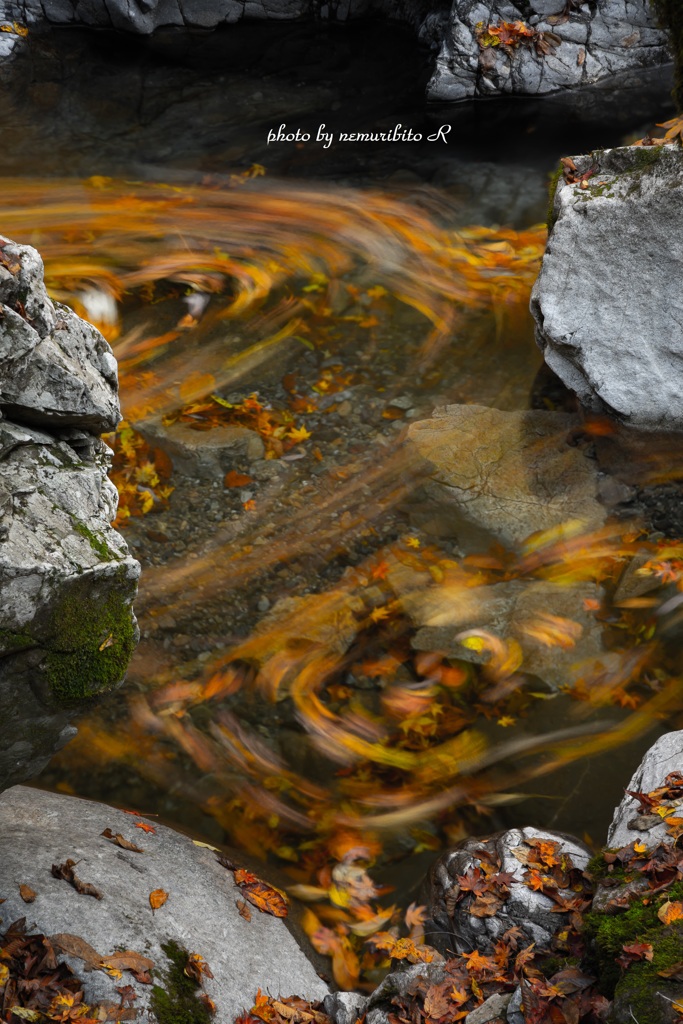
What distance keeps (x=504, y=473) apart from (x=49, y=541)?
3.84 m

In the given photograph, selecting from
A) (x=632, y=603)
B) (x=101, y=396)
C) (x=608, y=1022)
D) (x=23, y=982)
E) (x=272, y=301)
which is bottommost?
(x=23, y=982)

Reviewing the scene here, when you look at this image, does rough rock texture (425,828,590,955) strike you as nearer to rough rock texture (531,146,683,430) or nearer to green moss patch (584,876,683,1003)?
green moss patch (584,876,683,1003)

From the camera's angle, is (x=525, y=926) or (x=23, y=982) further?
(x=525, y=926)

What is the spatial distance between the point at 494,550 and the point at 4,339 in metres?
3.68

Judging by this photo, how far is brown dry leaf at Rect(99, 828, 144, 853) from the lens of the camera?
4207 millimetres

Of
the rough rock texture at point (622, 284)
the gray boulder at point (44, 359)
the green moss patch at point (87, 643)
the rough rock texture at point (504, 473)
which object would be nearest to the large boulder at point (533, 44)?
the rough rock texture at point (622, 284)

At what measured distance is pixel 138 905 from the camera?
3.83 m

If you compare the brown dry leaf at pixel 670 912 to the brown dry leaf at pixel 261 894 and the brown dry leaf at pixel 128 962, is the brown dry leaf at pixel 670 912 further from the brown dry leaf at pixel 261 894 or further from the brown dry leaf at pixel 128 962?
the brown dry leaf at pixel 128 962

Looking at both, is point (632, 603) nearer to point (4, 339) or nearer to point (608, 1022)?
point (608, 1022)

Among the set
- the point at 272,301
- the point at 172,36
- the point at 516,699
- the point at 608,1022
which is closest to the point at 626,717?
the point at 516,699

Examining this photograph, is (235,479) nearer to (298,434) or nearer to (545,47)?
(298,434)

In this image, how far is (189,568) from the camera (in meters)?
5.62

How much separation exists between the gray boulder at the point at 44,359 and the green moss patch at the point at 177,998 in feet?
8.37

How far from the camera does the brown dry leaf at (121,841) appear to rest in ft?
13.8
